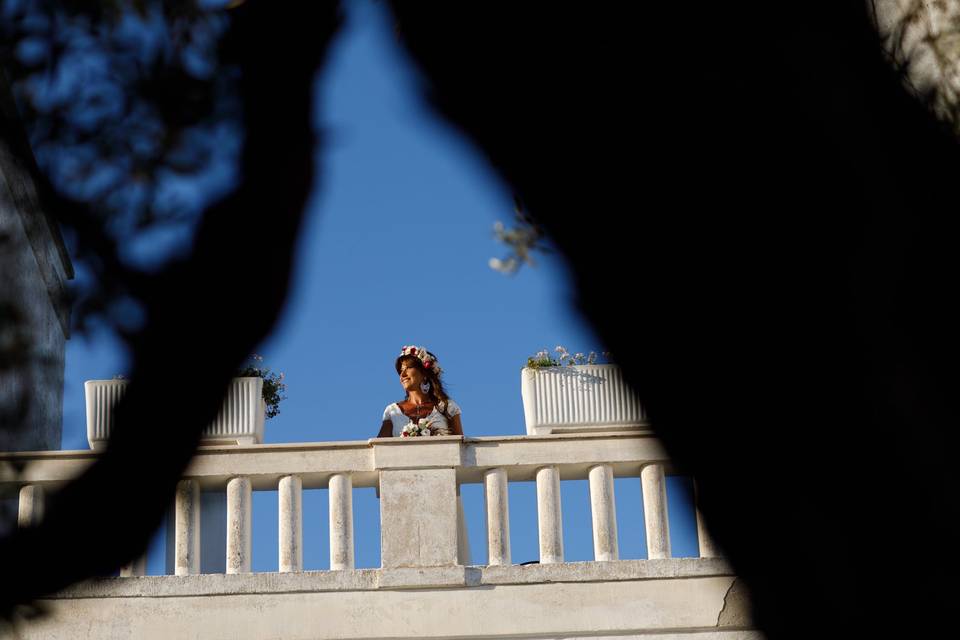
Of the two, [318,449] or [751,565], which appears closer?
[751,565]

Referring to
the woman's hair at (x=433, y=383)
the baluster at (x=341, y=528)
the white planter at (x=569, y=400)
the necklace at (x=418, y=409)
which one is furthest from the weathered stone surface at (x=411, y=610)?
the white planter at (x=569, y=400)

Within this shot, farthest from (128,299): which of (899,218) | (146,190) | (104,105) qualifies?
(899,218)

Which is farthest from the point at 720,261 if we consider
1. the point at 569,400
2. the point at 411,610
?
the point at 569,400

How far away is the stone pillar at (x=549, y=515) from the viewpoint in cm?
803

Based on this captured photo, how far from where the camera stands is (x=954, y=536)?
1814mm

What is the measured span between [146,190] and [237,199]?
62 cm

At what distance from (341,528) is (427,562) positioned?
516 millimetres

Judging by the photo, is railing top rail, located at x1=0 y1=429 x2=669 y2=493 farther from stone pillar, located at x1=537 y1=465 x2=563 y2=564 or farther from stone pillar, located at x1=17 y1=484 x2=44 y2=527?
stone pillar, located at x1=17 y1=484 x2=44 y2=527

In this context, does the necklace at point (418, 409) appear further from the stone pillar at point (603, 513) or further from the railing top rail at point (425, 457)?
the stone pillar at point (603, 513)

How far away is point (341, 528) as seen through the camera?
800 centimetres

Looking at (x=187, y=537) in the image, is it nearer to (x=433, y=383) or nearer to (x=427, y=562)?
(x=427, y=562)

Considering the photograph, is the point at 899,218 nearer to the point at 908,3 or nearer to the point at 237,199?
the point at 237,199

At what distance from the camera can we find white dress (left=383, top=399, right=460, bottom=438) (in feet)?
28.3

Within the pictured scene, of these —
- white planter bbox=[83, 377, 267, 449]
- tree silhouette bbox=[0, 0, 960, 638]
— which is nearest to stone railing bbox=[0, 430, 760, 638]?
white planter bbox=[83, 377, 267, 449]
